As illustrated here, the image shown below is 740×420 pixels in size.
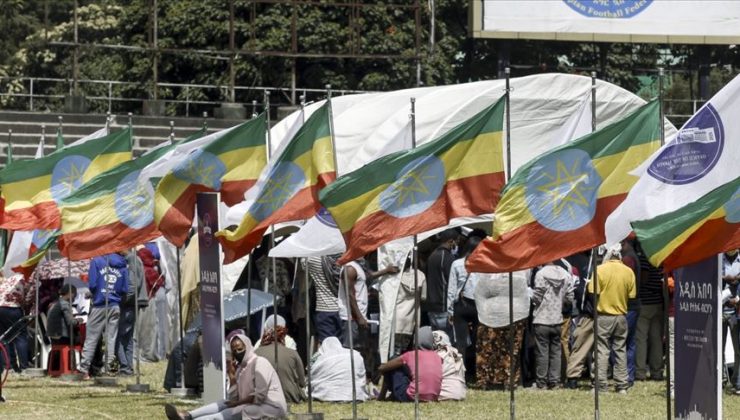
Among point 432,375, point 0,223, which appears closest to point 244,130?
point 432,375

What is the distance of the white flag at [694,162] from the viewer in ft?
42.6

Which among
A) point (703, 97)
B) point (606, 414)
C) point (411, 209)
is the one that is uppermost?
point (703, 97)

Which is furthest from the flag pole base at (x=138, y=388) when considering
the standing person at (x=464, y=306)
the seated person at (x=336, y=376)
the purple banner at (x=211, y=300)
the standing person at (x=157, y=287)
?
the standing person at (x=157, y=287)

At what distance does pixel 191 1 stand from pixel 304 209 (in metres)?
33.6

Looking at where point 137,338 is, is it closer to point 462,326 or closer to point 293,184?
point 462,326

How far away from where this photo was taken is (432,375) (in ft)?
64.1

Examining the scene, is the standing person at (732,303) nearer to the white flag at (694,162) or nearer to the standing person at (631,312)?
the standing person at (631,312)

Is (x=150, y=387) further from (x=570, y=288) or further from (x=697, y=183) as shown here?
(x=697, y=183)

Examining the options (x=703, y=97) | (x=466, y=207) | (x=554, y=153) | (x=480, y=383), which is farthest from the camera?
(x=703, y=97)

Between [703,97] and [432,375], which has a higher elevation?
[703,97]

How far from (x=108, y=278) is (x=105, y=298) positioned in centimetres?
26

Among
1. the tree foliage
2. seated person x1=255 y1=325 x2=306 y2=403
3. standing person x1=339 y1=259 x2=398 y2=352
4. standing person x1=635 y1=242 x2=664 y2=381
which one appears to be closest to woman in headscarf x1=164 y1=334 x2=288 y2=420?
seated person x1=255 y1=325 x2=306 y2=403

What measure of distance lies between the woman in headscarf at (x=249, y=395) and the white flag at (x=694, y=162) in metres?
4.49

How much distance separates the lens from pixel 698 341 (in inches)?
499
